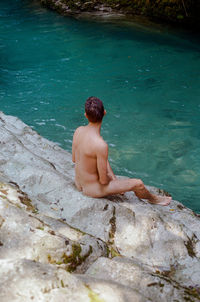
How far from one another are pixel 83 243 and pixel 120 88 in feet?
27.0

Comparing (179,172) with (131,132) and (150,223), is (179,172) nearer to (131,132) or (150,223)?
(131,132)

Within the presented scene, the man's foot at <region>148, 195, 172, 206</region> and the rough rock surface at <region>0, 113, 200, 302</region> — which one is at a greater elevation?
the rough rock surface at <region>0, 113, 200, 302</region>

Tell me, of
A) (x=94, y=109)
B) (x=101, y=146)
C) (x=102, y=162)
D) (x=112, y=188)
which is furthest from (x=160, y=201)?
(x=94, y=109)

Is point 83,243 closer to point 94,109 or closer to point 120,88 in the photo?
point 94,109

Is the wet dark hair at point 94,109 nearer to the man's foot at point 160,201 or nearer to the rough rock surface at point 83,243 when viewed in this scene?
the rough rock surface at point 83,243

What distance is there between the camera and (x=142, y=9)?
16.4m

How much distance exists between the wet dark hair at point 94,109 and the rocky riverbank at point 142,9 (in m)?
13.2

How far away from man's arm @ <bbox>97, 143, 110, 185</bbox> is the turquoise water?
98.3 inches

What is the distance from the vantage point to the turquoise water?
7.00 meters

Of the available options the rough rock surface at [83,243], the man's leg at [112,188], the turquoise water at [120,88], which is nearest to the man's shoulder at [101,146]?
the man's leg at [112,188]

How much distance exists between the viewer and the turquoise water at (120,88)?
700 cm

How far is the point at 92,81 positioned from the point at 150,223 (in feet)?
26.9

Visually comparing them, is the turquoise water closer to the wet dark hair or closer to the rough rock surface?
the rough rock surface

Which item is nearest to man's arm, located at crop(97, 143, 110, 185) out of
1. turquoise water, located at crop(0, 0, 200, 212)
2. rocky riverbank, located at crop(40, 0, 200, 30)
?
turquoise water, located at crop(0, 0, 200, 212)
